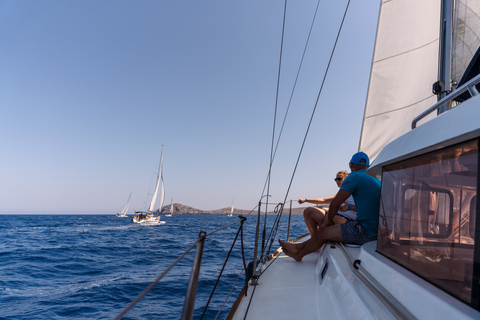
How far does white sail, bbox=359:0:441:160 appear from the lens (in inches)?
178

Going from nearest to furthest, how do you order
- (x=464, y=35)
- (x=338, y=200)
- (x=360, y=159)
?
(x=338, y=200)
(x=360, y=159)
(x=464, y=35)

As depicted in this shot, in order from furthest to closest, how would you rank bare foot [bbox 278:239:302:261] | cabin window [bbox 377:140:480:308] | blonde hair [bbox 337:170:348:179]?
blonde hair [bbox 337:170:348:179] → bare foot [bbox 278:239:302:261] → cabin window [bbox 377:140:480:308]

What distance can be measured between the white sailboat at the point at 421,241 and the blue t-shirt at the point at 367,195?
29 centimetres

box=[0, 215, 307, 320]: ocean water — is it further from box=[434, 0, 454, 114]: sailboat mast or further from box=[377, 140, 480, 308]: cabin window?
box=[434, 0, 454, 114]: sailboat mast

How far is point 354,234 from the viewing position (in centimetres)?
275

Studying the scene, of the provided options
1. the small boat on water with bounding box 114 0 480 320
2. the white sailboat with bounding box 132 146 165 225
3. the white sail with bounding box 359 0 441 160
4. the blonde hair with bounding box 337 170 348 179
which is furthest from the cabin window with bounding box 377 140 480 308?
the white sailboat with bounding box 132 146 165 225

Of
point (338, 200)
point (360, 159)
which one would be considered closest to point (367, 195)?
point (338, 200)

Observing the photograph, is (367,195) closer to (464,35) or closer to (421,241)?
(421,241)

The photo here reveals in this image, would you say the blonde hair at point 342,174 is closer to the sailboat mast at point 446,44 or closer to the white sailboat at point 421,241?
the white sailboat at point 421,241

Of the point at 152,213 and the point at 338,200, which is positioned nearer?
the point at 338,200

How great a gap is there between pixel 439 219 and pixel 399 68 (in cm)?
443

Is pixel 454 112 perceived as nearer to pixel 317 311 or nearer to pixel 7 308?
pixel 317 311

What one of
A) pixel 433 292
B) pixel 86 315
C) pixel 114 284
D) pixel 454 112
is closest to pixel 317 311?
pixel 433 292

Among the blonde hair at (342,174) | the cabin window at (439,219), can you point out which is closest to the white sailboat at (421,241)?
the cabin window at (439,219)
